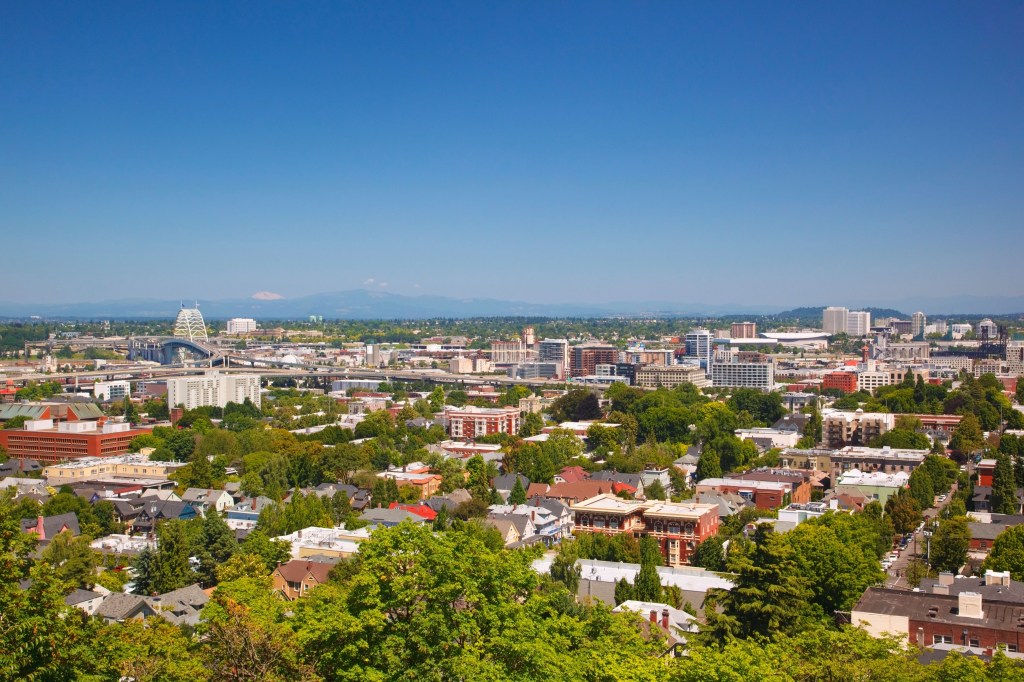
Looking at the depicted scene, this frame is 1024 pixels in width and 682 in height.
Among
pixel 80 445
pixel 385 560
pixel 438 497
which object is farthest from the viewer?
pixel 80 445

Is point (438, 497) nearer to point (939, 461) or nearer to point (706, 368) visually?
point (939, 461)

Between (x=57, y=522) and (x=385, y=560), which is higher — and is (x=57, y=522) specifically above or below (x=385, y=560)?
below

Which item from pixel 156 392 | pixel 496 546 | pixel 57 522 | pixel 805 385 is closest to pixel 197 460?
pixel 57 522

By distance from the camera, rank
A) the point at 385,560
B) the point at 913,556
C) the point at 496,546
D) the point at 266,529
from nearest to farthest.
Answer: the point at 385,560 < the point at 496,546 < the point at 913,556 < the point at 266,529

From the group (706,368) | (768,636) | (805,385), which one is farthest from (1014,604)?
(706,368)

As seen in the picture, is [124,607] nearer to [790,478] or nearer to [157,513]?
[157,513]

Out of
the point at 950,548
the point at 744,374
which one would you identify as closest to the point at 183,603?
the point at 950,548

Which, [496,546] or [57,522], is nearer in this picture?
[496,546]

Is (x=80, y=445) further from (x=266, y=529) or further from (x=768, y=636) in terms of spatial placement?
(x=768, y=636)
